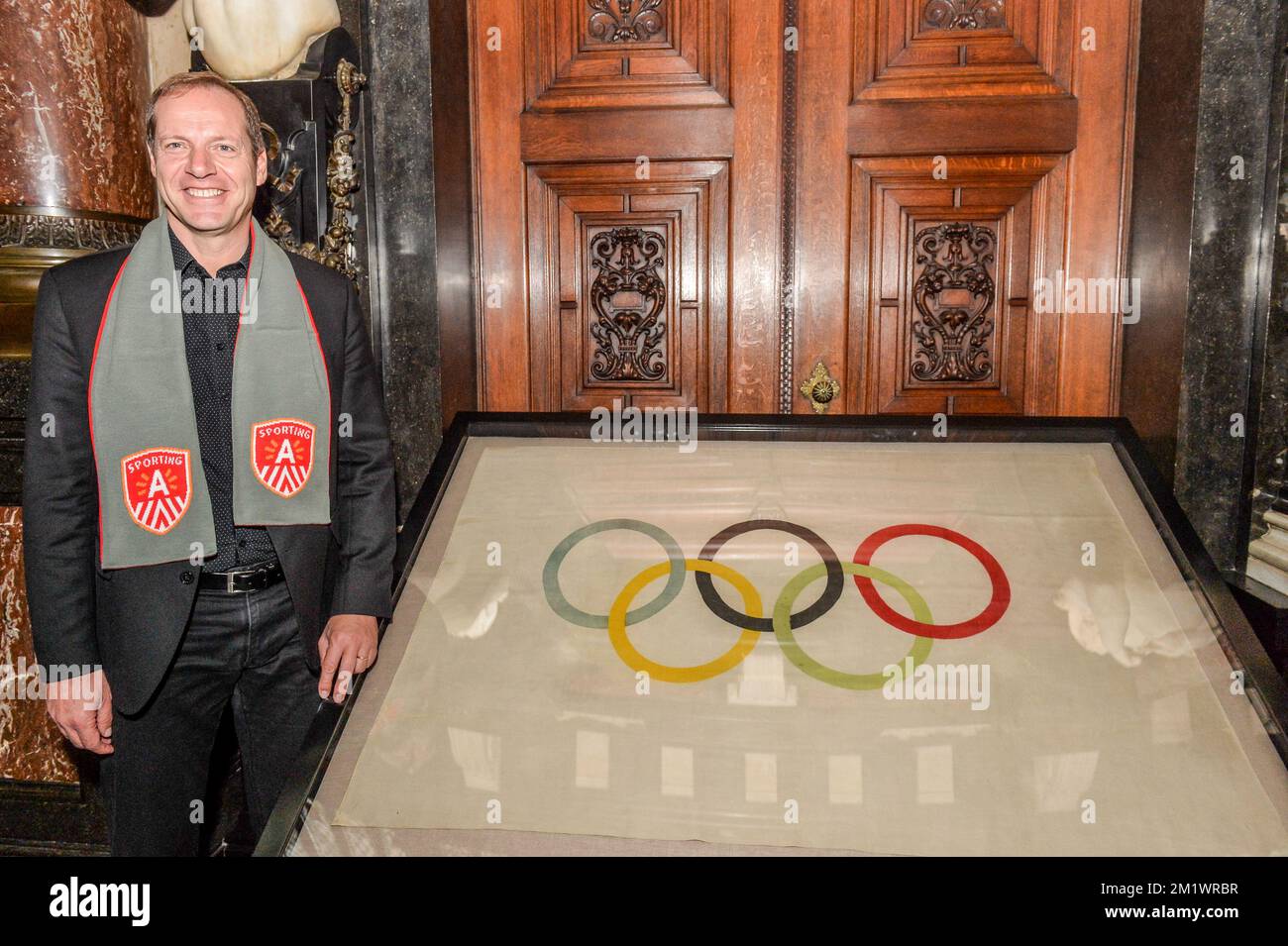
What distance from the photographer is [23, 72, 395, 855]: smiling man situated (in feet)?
4.75

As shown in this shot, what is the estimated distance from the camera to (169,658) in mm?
1473

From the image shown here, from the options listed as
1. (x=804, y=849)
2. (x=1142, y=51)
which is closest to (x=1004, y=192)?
(x=1142, y=51)

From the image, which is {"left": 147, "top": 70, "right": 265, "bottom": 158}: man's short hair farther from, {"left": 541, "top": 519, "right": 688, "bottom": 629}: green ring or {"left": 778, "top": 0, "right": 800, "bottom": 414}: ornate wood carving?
{"left": 778, "top": 0, "right": 800, "bottom": 414}: ornate wood carving

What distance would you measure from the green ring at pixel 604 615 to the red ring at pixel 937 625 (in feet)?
1.15

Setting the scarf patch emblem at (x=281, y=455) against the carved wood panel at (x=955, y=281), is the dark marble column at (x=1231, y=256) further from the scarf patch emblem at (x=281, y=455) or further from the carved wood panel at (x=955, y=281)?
the scarf patch emblem at (x=281, y=455)

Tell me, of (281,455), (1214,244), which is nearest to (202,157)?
(281,455)

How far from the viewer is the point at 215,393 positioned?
1.54 m

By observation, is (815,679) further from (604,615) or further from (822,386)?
(822,386)

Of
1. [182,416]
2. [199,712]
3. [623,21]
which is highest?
[623,21]

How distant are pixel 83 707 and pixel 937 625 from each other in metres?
1.50

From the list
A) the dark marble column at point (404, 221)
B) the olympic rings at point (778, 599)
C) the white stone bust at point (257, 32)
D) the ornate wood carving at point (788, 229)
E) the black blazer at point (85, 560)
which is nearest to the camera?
the black blazer at point (85, 560)

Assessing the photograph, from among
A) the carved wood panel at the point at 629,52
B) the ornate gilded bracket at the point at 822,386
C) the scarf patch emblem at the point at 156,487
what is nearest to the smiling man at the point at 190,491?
the scarf patch emblem at the point at 156,487

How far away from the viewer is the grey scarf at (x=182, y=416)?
1.44m

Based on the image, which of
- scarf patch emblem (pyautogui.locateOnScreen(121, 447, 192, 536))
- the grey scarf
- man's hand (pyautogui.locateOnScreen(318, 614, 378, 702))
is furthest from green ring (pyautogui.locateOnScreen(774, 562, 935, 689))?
scarf patch emblem (pyautogui.locateOnScreen(121, 447, 192, 536))
